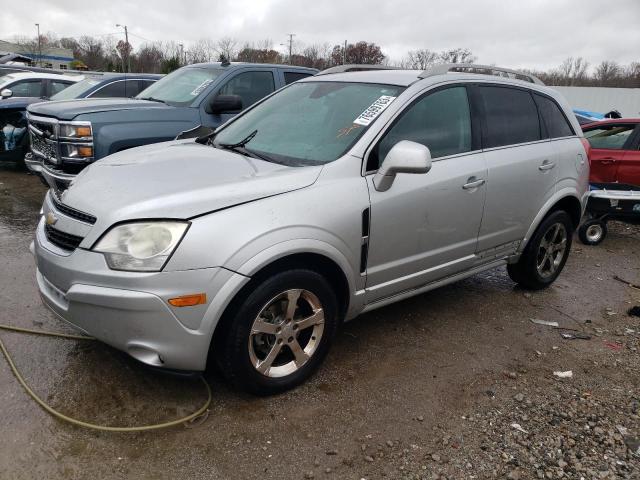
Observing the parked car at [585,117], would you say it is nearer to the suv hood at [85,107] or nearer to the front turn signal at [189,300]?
the suv hood at [85,107]

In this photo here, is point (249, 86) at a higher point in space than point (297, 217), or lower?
higher

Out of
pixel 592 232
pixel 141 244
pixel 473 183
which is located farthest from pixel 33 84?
pixel 592 232

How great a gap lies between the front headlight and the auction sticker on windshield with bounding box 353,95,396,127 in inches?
54.2

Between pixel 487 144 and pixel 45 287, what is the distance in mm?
3099

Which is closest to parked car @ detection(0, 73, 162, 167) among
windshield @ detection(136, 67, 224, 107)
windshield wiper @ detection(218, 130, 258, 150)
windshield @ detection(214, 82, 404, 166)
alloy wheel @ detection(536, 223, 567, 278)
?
windshield @ detection(136, 67, 224, 107)

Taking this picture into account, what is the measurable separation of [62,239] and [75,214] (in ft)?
0.51

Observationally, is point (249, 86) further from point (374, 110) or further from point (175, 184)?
point (175, 184)

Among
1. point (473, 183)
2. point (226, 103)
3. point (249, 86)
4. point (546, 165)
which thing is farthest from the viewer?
point (249, 86)

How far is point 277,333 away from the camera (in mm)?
2900

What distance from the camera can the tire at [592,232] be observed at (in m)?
6.98

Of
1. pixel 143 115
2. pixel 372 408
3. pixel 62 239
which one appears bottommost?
pixel 372 408

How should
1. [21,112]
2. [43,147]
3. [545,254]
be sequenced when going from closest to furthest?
[545,254] < [43,147] < [21,112]

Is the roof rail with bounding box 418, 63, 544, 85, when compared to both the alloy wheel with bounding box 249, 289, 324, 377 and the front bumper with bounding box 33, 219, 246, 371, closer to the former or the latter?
the alloy wheel with bounding box 249, 289, 324, 377

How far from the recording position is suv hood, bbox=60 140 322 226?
2.58 m
